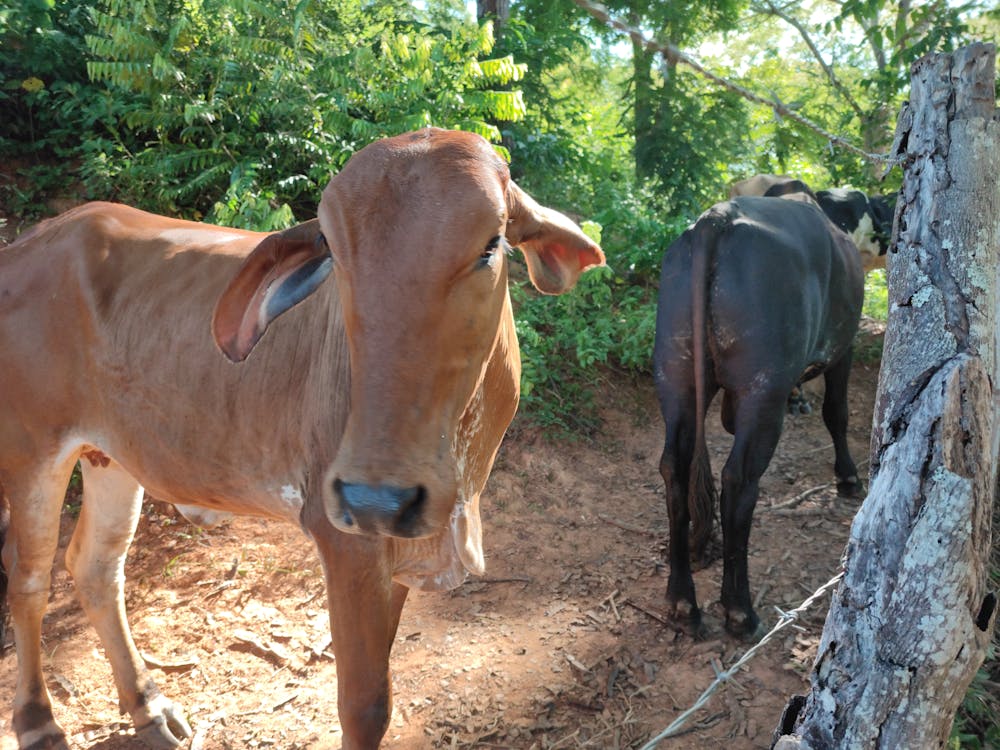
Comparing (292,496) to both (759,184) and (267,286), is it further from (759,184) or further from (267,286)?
(759,184)

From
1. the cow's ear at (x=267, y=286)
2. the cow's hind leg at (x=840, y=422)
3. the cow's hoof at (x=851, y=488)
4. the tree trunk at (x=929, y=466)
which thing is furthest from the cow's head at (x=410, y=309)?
the cow's hoof at (x=851, y=488)

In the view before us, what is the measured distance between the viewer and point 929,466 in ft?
5.04

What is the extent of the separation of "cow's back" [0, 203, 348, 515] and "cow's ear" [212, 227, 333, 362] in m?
0.24

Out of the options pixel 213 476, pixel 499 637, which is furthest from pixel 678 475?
pixel 213 476

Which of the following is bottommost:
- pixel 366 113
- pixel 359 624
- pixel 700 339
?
pixel 359 624

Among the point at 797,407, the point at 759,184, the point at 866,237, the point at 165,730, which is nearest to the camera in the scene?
the point at 165,730

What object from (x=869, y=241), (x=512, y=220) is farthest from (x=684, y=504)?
(x=869, y=241)

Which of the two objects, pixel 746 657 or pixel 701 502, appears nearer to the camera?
pixel 746 657

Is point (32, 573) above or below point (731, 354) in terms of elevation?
below

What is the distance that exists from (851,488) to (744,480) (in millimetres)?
2242

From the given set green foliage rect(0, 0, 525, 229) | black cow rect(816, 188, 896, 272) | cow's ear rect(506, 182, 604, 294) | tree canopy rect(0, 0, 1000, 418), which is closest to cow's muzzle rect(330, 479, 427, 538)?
cow's ear rect(506, 182, 604, 294)

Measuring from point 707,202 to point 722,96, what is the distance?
133cm

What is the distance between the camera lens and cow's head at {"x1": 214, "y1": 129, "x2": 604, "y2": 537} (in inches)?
71.2

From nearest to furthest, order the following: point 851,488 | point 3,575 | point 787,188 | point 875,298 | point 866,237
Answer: point 3,575
point 851,488
point 787,188
point 866,237
point 875,298
